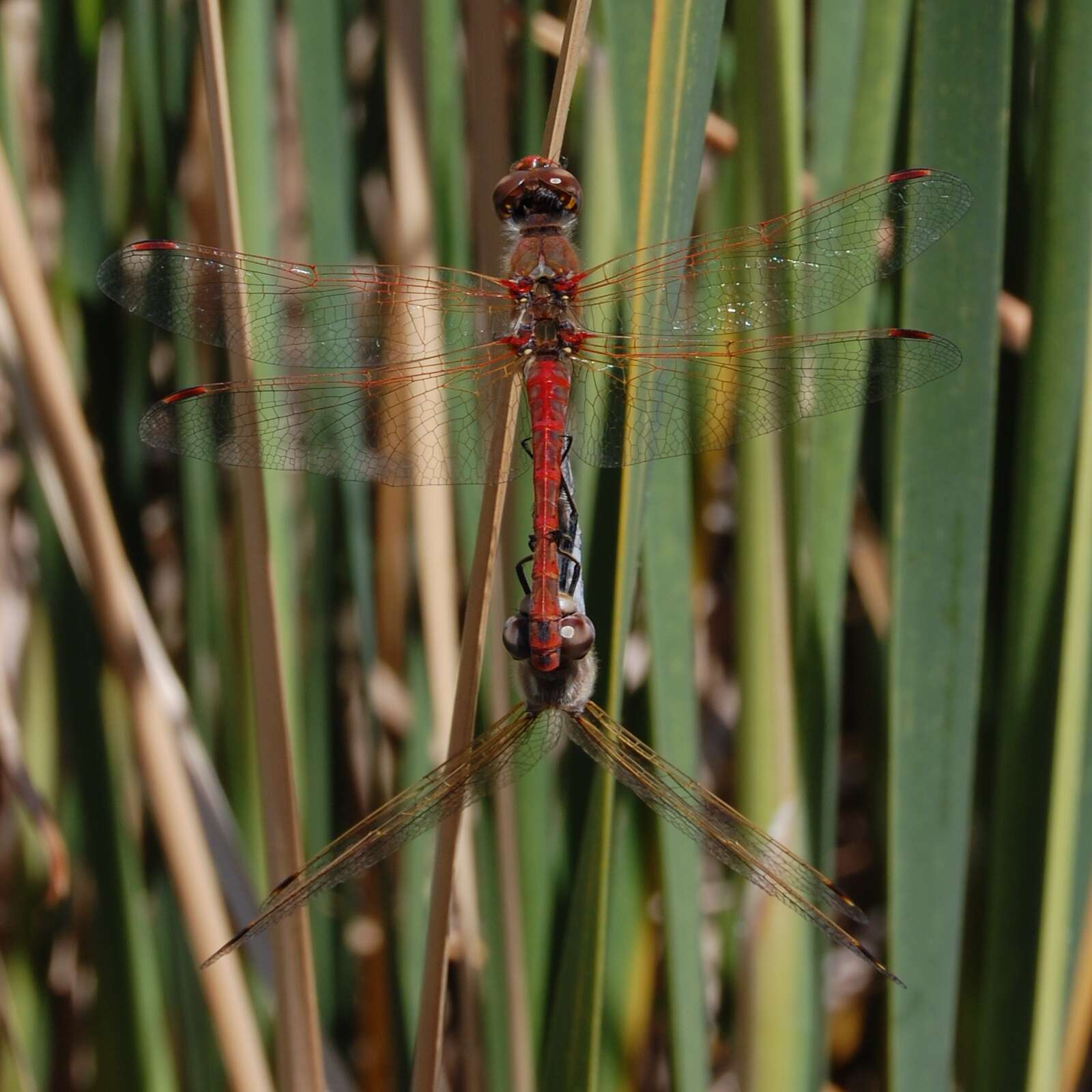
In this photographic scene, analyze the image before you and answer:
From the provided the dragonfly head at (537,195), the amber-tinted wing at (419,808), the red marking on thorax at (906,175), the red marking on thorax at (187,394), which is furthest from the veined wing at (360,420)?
the red marking on thorax at (906,175)

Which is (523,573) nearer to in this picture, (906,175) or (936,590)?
(936,590)

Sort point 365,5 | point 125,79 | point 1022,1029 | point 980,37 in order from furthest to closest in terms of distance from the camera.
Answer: point 365,5, point 125,79, point 1022,1029, point 980,37

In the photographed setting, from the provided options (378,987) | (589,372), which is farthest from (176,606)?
(589,372)

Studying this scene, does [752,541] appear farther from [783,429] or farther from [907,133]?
[907,133]

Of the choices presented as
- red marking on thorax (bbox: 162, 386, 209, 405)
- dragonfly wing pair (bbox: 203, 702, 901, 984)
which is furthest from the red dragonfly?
dragonfly wing pair (bbox: 203, 702, 901, 984)

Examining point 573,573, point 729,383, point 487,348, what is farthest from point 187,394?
point 729,383

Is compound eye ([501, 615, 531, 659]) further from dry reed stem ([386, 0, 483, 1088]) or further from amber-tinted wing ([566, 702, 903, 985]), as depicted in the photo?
dry reed stem ([386, 0, 483, 1088])
